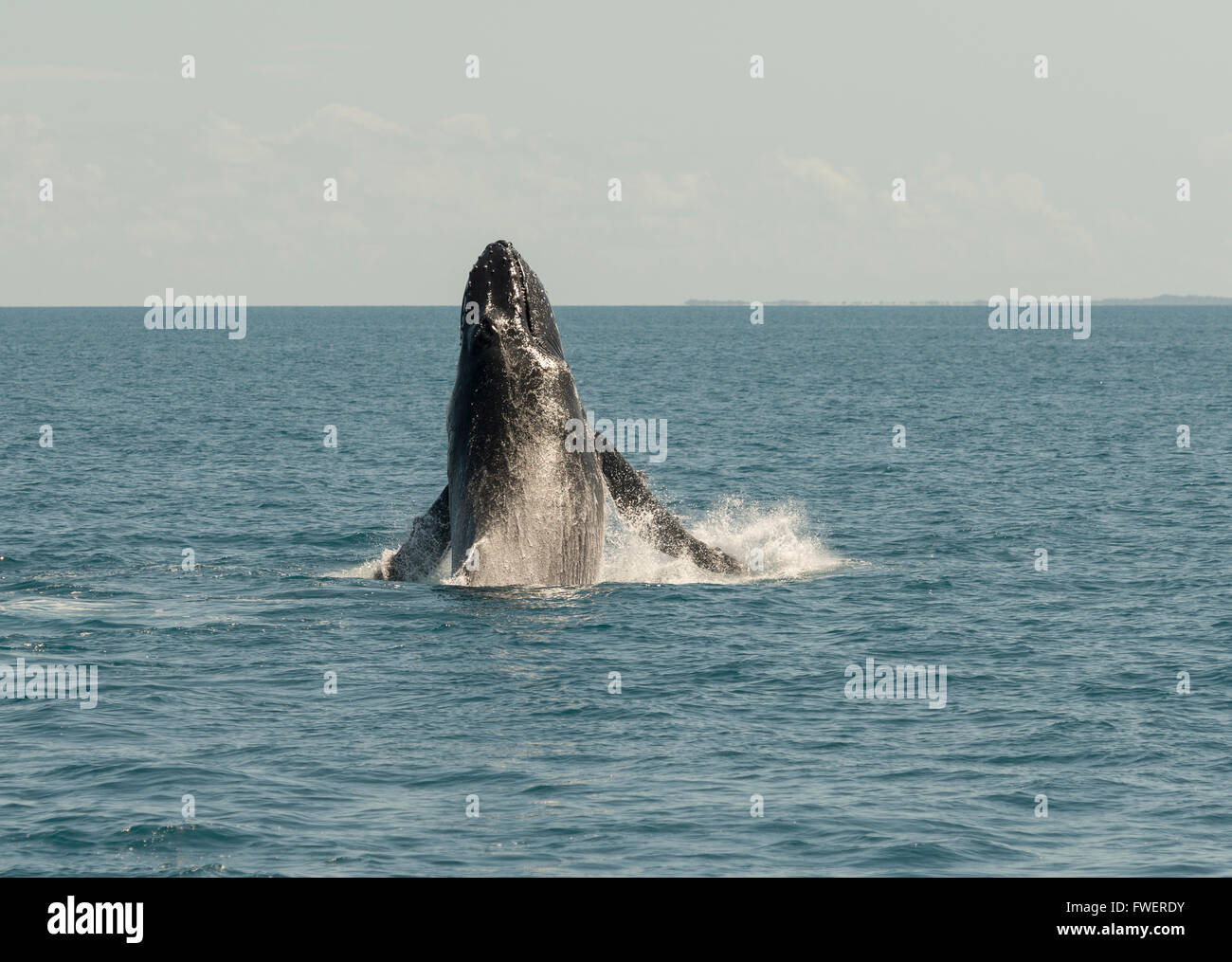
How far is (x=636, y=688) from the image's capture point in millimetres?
24984

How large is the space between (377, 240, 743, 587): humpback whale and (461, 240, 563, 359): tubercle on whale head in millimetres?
18

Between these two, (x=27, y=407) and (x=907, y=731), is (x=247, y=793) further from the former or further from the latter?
(x=27, y=407)

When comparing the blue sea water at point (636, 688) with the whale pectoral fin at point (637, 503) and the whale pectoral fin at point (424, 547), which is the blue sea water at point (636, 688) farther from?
the whale pectoral fin at point (637, 503)

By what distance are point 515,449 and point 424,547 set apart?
12.8 feet

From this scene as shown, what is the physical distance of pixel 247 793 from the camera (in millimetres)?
19656

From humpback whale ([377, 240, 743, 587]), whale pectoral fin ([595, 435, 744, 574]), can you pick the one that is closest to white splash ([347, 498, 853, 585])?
humpback whale ([377, 240, 743, 587])

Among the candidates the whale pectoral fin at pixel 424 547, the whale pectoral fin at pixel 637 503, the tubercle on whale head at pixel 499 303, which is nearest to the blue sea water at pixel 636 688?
the whale pectoral fin at pixel 424 547

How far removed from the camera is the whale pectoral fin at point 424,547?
30047 millimetres

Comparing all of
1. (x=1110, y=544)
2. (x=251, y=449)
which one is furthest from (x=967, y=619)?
(x=251, y=449)

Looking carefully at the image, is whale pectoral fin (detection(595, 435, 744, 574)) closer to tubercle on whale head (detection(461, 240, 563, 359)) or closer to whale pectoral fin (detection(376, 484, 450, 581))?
tubercle on whale head (detection(461, 240, 563, 359))

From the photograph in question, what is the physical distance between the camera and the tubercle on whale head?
93.3 ft

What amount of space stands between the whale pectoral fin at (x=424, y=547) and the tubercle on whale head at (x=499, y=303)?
3.05 meters

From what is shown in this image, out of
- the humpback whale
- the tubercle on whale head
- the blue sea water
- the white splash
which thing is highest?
the tubercle on whale head

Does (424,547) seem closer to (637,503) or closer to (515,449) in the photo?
(515,449)
